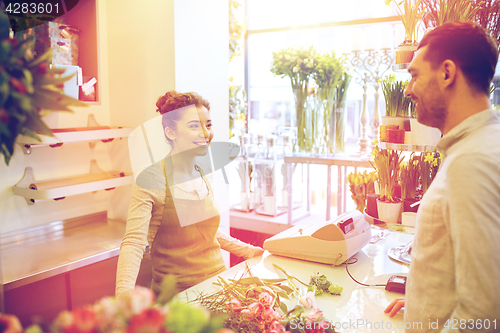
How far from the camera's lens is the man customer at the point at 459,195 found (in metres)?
0.71

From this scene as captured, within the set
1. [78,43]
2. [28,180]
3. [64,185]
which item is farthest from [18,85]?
[78,43]

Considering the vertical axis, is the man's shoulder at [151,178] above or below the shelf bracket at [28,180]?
above

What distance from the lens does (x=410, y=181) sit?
1645mm

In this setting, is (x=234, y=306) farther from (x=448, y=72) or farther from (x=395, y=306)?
(x=448, y=72)

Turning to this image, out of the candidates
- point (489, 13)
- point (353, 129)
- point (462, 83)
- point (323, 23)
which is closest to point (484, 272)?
point (462, 83)

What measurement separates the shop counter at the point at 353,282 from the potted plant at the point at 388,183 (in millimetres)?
205

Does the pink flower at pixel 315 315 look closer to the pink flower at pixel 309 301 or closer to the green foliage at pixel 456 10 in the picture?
the pink flower at pixel 309 301

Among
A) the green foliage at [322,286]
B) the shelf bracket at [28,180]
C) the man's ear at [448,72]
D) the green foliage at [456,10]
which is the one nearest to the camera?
the man's ear at [448,72]

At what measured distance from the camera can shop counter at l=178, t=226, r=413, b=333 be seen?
1169mm

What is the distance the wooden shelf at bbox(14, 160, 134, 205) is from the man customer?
1648 mm

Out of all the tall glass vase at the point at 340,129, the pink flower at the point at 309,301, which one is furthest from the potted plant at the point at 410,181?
the tall glass vase at the point at 340,129

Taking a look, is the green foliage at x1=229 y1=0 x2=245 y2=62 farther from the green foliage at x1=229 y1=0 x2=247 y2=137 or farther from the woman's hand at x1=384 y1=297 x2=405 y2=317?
the woman's hand at x1=384 y1=297 x2=405 y2=317

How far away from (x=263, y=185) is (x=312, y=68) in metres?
0.97

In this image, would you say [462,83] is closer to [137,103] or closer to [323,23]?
[137,103]
